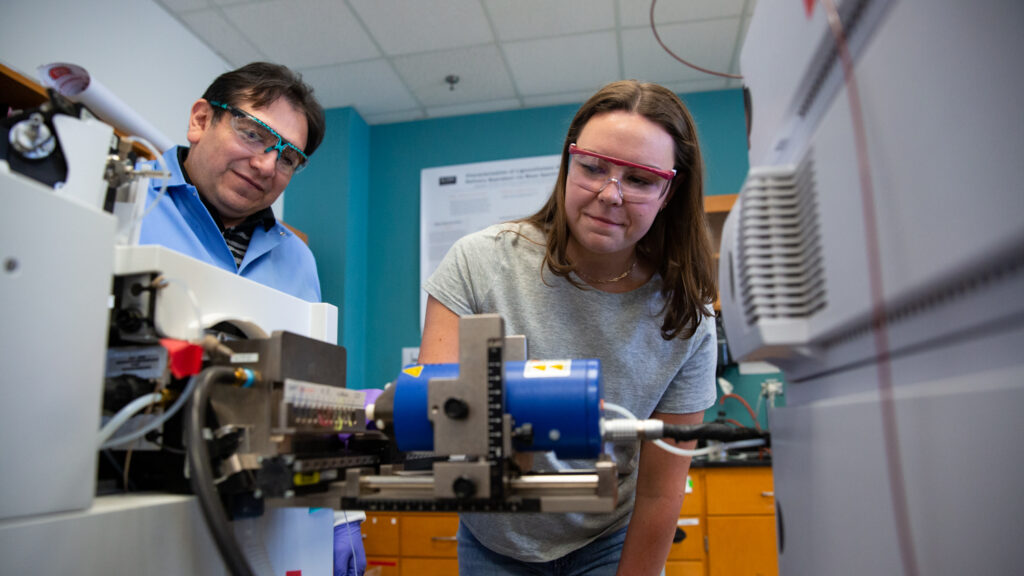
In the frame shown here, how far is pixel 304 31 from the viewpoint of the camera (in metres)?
3.22

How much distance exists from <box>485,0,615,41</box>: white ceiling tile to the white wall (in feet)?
5.03

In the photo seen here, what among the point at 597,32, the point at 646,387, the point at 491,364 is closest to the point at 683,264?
the point at 646,387

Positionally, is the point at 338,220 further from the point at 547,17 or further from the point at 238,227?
the point at 238,227

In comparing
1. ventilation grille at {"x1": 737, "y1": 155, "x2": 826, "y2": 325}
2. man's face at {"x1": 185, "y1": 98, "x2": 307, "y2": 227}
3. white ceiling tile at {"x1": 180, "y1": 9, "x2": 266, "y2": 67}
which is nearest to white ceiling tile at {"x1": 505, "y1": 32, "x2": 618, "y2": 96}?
white ceiling tile at {"x1": 180, "y1": 9, "x2": 266, "y2": 67}

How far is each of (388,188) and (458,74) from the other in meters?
0.92

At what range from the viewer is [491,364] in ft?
2.45

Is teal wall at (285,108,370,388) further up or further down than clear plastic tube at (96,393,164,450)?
further up

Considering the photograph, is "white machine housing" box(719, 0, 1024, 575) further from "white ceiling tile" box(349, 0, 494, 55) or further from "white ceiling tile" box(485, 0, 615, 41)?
"white ceiling tile" box(349, 0, 494, 55)

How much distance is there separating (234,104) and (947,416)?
1566 millimetres

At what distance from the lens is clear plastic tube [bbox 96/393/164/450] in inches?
26.0

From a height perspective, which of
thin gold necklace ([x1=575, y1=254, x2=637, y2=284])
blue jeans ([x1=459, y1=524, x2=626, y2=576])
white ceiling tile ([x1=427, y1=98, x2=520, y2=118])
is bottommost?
blue jeans ([x1=459, y1=524, x2=626, y2=576])

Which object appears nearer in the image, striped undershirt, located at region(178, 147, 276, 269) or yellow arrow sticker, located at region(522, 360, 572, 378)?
yellow arrow sticker, located at region(522, 360, 572, 378)

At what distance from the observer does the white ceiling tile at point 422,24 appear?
3049mm

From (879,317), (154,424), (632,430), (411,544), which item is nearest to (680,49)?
(411,544)
